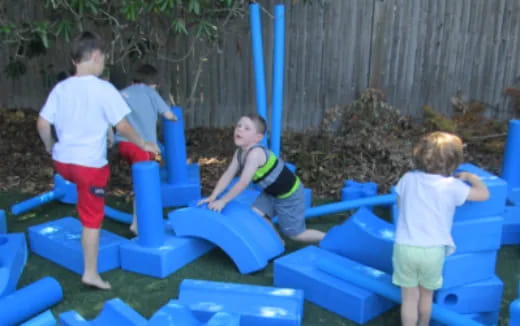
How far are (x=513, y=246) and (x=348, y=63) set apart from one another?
3.30 meters

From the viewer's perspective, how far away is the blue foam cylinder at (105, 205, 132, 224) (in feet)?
14.9

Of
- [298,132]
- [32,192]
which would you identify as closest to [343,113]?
[298,132]

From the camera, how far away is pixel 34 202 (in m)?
4.79

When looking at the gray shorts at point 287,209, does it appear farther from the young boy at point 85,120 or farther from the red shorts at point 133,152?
the young boy at point 85,120

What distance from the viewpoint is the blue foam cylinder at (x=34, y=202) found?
15.4ft

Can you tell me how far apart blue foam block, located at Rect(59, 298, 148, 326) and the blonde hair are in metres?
1.66

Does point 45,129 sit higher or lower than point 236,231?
higher

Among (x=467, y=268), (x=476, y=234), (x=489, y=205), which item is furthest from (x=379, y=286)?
(x=489, y=205)

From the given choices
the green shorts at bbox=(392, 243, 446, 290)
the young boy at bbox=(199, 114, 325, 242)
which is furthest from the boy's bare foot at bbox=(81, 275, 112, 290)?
the green shorts at bbox=(392, 243, 446, 290)

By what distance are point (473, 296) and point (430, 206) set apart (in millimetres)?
694

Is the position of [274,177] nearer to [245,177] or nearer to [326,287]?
[245,177]

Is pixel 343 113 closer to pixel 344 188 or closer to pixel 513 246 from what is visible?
pixel 344 188

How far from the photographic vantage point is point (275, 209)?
4215 millimetres

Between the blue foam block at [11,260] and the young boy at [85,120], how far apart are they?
1.81 ft
